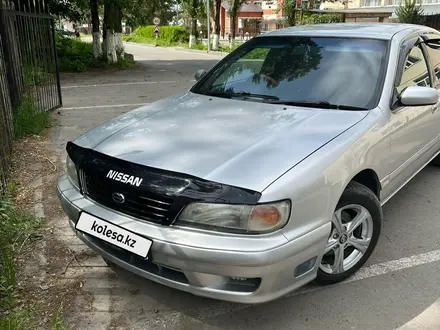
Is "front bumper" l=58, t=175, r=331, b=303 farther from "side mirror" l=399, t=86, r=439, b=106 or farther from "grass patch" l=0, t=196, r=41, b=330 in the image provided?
"side mirror" l=399, t=86, r=439, b=106

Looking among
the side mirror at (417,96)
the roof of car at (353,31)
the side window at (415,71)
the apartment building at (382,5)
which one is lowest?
the side mirror at (417,96)

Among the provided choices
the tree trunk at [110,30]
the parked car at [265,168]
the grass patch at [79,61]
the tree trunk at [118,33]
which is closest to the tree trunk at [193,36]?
the grass patch at [79,61]

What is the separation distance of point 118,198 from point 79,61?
605 inches

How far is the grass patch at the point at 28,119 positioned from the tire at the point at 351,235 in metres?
4.83

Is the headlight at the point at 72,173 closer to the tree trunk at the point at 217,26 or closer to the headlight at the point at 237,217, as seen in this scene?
the headlight at the point at 237,217

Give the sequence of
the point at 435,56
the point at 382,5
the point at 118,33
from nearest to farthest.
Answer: the point at 435,56
the point at 118,33
the point at 382,5

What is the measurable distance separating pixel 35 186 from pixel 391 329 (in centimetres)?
362

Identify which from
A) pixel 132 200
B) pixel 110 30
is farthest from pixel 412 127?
pixel 110 30

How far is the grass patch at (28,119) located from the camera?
623 cm

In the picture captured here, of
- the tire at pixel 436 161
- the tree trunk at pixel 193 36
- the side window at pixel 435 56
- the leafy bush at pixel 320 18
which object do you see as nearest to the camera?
the side window at pixel 435 56

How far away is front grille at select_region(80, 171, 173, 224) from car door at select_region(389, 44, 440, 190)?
1.81 m

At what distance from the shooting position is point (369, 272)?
3129 millimetres

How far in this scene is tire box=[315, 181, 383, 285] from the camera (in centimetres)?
276

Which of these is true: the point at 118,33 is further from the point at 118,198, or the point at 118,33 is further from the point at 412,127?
the point at 118,198
